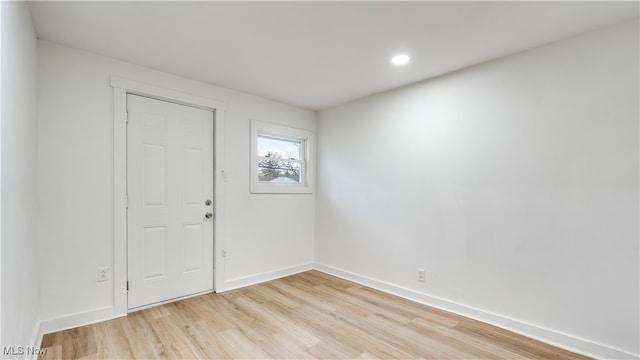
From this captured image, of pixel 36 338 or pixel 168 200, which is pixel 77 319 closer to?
pixel 36 338

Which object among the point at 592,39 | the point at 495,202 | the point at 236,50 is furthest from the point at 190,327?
the point at 592,39

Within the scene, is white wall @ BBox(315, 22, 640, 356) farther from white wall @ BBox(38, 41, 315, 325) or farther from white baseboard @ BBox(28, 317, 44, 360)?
white baseboard @ BBox(28, 317, 44, 360)

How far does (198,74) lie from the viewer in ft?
9.86

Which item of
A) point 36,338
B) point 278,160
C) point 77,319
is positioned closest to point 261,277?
point 278,160

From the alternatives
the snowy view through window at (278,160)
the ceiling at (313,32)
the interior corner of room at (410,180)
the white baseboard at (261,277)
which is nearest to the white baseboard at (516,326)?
the interior corner of room at (410,180)

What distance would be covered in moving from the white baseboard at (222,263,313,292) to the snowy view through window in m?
1.21

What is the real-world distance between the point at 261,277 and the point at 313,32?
2858 millimetres

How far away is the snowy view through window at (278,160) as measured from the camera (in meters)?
3.87

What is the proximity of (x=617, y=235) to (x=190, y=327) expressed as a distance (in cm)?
328

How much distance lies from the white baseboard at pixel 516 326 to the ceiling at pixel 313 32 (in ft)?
7.38

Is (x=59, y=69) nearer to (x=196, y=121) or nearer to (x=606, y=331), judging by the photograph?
(x=196, y=121)

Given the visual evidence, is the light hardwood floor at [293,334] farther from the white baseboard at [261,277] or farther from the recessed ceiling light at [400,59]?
the recessed ceiling light at [400,59]

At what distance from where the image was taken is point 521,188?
2445 millimetres

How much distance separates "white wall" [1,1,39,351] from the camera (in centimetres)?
138
